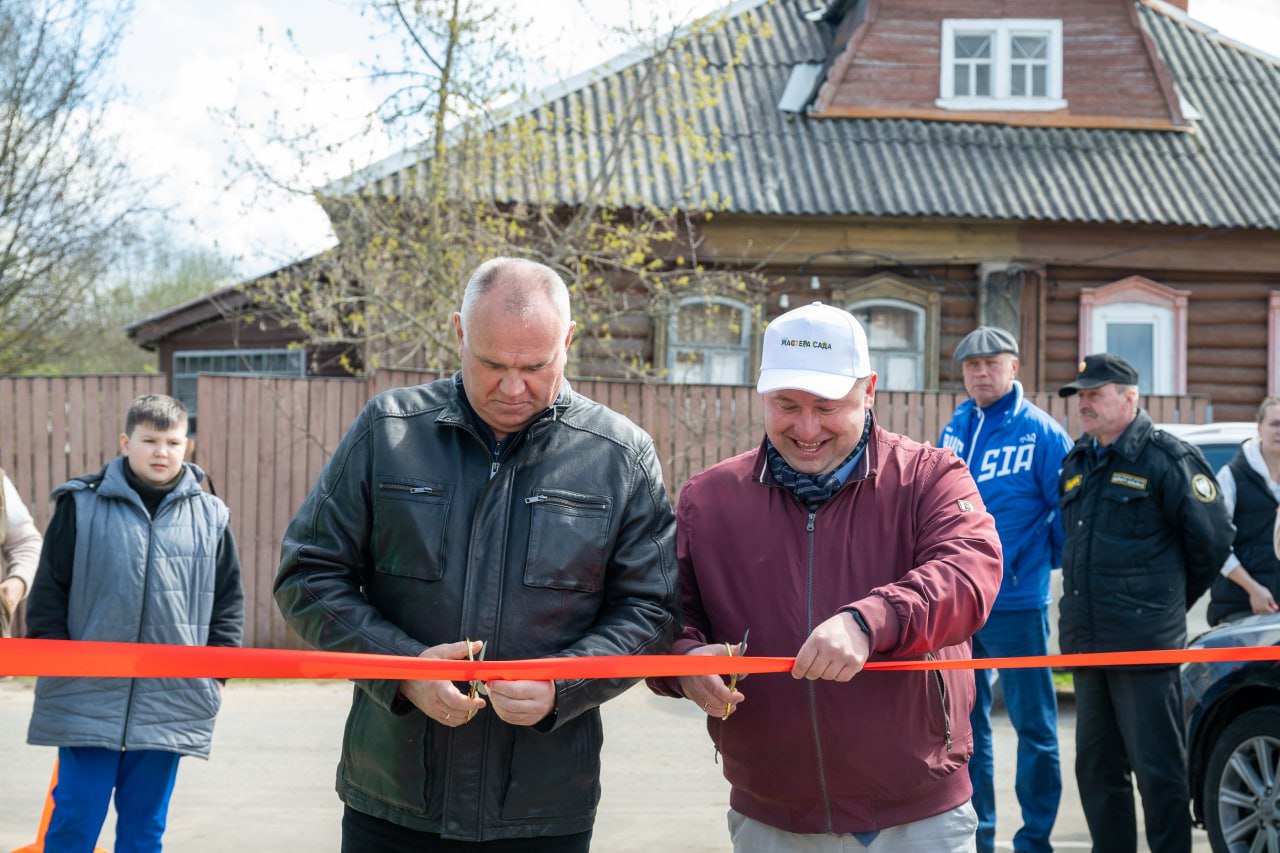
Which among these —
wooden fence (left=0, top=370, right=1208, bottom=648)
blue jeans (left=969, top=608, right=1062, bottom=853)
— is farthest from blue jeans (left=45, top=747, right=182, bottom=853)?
wooden fence (left=0, top=370, right=1208, bottom=648)

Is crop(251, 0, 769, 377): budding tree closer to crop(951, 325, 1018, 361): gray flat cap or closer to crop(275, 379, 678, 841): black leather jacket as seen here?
crop(951, 325, 1018, 361): gray flat cap

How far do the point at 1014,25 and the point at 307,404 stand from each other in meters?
10.3

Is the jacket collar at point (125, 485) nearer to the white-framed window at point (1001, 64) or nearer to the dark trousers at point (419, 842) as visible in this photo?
the dark trousers at point (419, 842)

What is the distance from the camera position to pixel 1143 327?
15.5 metres

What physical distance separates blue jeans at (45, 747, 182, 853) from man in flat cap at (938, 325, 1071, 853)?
3363 mm

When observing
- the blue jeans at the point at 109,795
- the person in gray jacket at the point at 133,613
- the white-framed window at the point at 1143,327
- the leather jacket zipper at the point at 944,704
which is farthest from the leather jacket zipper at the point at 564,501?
the white-framed window at the point at 1143,327

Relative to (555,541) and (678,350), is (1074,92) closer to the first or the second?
(678,350)

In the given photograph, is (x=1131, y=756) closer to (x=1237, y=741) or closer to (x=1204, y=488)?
(x=1237, y=741)

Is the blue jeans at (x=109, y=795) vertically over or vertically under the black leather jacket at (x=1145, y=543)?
under

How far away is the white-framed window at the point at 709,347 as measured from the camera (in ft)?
49.0

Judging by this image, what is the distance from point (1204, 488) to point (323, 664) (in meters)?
3.91

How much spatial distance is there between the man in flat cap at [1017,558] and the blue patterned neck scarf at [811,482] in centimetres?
298

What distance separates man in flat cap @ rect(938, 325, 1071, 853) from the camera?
5.61m

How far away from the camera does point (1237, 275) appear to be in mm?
15328
